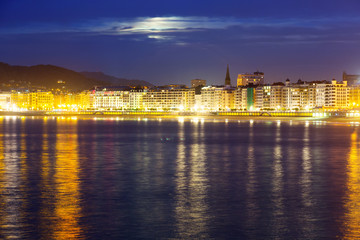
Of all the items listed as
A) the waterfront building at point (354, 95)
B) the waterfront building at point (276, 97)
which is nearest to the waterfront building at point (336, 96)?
the waterfront building at point (354, 95)

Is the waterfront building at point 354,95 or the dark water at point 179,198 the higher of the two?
the waterfront building at point 354,95

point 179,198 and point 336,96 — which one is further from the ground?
point 336,96

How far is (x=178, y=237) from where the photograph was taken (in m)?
12.8

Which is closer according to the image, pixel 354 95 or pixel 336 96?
pixel 336 96

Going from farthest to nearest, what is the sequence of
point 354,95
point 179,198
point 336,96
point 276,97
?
point 276,97 → point 354,95 → point 336,96 → point 179,198

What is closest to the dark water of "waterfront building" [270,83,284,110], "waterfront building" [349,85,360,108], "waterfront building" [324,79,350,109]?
"waterfront building" [324,79,350,109]

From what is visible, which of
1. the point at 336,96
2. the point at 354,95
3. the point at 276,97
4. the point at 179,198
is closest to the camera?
the point at 179,198

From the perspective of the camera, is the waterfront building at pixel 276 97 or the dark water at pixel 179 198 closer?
the dark water at pixel 179 198

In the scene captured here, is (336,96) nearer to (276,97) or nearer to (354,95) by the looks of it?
(354,95)

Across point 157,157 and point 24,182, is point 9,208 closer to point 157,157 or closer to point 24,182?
point 24,182

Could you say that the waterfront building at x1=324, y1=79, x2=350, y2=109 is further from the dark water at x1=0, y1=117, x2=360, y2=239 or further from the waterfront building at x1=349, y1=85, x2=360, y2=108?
the dark water at x1=0, y1=117, x2=360, y2=239

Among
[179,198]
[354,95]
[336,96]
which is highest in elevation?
[354,95]

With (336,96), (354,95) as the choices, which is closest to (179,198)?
(336,96)

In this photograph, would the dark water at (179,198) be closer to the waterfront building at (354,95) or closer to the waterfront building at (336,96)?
the waterfront building at (336,96)
